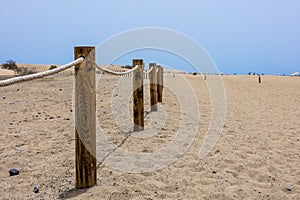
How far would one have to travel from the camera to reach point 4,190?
2.72 meters

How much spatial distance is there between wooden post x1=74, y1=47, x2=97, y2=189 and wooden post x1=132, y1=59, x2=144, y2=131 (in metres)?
2.18

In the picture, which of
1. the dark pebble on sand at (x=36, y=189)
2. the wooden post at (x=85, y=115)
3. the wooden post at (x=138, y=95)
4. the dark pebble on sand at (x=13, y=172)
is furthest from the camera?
the wooden post at (x=138, y=95)

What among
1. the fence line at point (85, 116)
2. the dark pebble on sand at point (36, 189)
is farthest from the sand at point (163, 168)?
the fence line at point (85, 116)

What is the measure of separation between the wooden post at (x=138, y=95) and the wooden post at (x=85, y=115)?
218cm

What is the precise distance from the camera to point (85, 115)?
257 cm

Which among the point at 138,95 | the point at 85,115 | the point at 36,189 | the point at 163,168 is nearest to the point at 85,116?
the point at 85,115

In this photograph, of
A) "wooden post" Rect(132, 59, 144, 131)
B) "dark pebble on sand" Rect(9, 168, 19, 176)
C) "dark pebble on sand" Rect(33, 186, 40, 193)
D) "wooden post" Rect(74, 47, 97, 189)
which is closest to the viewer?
"wooden post" Rect(74, 47, 97, 189)

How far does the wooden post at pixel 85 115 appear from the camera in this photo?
101 inches

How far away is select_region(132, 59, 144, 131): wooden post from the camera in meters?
4.80

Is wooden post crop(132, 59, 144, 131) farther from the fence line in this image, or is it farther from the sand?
the fence line

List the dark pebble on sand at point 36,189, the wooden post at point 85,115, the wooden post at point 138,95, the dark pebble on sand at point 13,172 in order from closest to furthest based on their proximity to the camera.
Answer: the wooden post at point 85,115
the dark pebble on sand at point 36,189
the dark pebble on sand at point 13,172
the wooden post at point 138,95

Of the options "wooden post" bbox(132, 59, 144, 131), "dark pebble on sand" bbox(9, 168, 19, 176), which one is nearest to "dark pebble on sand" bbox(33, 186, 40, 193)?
"dark pebble on sand" bbox(9, 168, 19, 176)

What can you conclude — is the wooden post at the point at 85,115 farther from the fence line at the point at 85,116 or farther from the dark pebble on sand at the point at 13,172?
the dark pebble on sand at the point at 13,172

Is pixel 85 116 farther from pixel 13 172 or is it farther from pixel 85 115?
pixel 13 172
